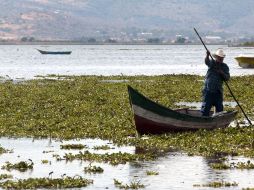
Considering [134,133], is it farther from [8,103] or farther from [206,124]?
[8,103]

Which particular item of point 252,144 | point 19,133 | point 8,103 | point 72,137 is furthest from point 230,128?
point 8,103

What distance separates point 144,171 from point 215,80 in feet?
29.3

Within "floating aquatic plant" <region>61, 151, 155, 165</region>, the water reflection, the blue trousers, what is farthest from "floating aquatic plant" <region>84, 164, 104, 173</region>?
the water reflection

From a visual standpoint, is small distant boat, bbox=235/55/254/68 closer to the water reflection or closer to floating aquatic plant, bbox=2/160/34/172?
the water reflection

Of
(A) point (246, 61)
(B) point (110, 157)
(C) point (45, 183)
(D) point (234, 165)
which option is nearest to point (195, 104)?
(B) point (110, 157)

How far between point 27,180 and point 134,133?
9879 mm

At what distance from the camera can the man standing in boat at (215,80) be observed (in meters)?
32.9

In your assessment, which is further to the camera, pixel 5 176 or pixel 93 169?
pixel 93 169

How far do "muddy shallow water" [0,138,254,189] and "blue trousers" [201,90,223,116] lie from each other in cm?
499

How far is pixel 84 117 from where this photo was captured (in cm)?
3850

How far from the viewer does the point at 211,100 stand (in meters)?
33.6

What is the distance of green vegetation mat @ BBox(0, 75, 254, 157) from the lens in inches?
1184

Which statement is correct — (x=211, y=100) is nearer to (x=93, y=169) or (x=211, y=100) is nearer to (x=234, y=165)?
(x=234, y=165)

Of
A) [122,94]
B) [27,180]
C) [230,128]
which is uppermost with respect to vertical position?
[122,94]
